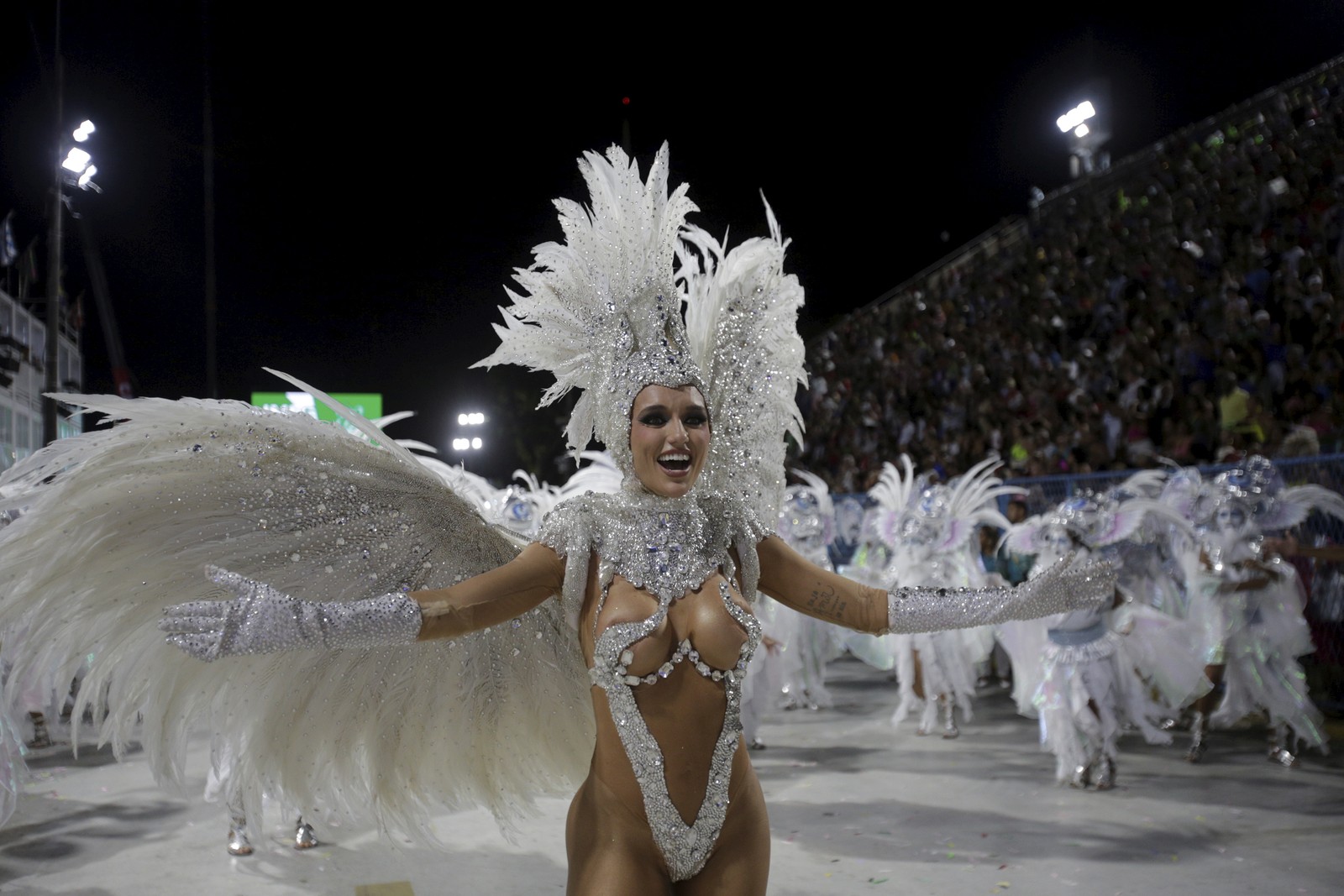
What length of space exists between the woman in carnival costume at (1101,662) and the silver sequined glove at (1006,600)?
3.38 m

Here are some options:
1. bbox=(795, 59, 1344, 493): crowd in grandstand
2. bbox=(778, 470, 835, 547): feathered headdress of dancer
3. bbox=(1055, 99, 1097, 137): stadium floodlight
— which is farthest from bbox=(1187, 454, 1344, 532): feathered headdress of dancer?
bbox=(1055, 99, 1097, 137): stadium floodlight

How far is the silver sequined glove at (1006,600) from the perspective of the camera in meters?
2.61

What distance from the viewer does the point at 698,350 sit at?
2.83 meters

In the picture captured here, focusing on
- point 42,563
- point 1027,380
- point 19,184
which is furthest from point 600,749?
point 19,184

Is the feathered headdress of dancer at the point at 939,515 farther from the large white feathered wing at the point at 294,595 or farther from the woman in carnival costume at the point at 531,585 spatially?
the large white feathered wing at the point at 294,595

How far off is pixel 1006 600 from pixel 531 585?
1.19m

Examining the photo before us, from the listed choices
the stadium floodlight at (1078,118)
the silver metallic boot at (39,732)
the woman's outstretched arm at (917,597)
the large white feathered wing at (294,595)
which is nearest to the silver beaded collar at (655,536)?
the woman's outstretched arm at (917,597)

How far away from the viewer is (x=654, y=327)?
262cm

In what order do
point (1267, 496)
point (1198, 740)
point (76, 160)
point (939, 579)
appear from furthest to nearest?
point (76, 160)
point (939, 579)
point (1198, 740)
point (1267, 496)

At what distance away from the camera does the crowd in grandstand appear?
8.70 meters

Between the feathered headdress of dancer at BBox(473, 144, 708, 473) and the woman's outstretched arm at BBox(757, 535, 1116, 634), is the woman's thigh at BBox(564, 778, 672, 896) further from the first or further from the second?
the feathered headdress of dancer at BBox(473, 144, 708, 473)

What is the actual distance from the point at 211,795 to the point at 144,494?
10.1 ft

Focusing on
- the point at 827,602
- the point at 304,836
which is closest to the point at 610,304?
the point at 827,602

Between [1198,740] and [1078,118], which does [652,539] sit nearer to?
[1198,740]
